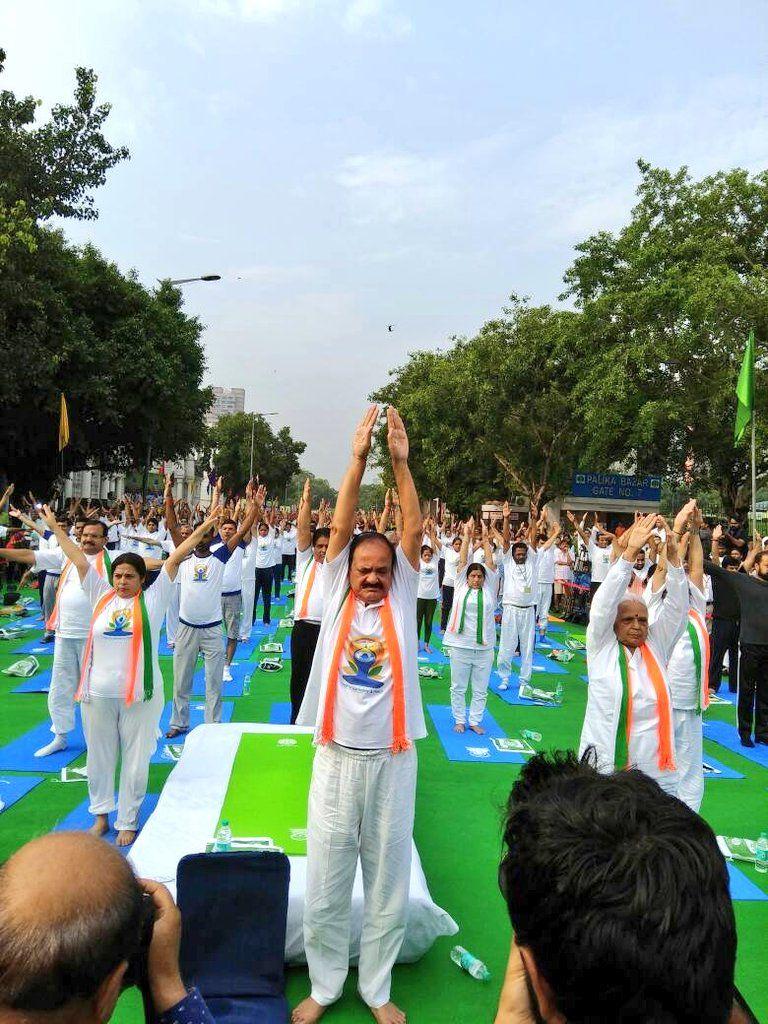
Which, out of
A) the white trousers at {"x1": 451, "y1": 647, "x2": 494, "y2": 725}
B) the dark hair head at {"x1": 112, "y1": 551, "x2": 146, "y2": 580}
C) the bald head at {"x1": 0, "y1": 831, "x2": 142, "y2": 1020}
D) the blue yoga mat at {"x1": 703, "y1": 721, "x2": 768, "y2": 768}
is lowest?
the blue yoga mat at {"x1": 703, "y1": 721, "x2": 768, "y2": 768}

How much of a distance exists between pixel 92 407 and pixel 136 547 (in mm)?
11847

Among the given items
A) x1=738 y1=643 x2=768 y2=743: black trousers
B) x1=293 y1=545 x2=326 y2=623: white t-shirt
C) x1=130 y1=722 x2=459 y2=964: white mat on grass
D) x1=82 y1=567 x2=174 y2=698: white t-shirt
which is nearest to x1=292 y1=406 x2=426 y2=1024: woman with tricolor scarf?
x1=130 y1=722 x2=459 y2=964: white mat on grass

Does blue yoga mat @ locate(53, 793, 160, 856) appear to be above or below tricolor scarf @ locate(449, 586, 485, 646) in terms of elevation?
below

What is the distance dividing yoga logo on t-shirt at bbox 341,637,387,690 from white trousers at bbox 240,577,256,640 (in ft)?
27.9

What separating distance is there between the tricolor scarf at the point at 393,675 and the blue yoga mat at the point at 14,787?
3.44 meters

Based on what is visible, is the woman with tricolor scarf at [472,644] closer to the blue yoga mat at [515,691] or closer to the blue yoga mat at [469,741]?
the blue yoga mat at [469,741]

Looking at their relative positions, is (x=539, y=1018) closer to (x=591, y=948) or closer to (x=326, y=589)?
(x=591, y=948)

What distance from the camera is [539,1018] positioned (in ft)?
3.73

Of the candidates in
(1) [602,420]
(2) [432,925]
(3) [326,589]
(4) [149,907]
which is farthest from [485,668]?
(1) [602,420]

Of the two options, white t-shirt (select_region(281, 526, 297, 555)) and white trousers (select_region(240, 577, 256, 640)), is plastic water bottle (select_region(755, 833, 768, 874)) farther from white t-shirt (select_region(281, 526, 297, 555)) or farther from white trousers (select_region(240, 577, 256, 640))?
white t-shirt (select_region(281, 526, 297, 555))

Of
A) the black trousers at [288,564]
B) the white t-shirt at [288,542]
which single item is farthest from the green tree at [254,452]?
the white t-shirt at [288,542]

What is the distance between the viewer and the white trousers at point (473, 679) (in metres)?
7.43

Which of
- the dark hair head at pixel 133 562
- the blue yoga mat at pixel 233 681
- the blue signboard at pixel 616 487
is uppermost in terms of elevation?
the blue signboard at pixel 616 487

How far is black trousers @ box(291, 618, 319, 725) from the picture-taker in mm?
5941
